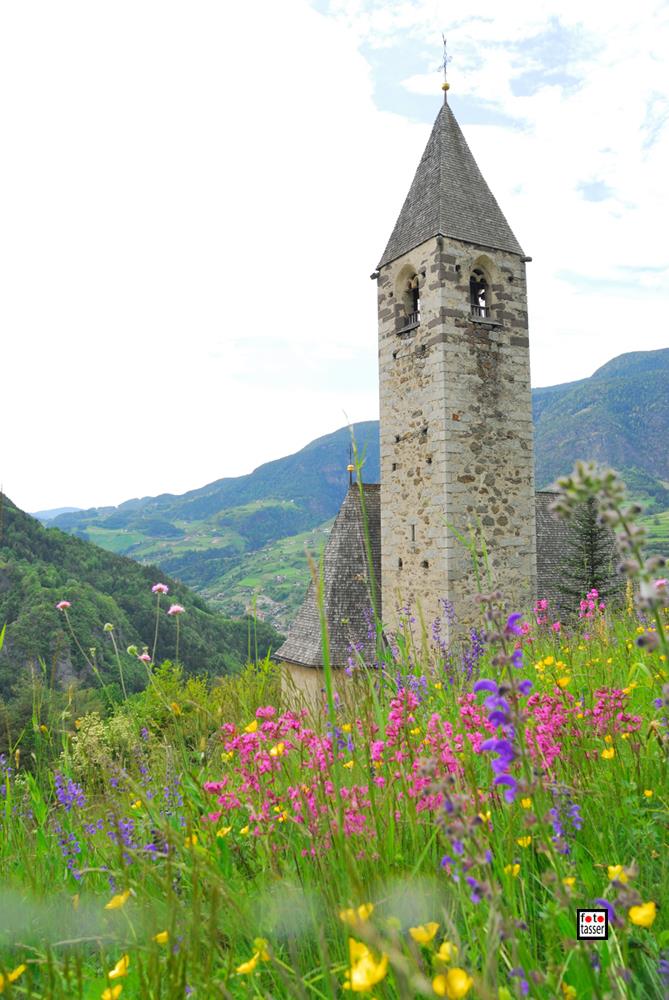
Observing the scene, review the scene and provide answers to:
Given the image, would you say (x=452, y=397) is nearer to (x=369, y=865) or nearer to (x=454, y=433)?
(x=454, y=433)

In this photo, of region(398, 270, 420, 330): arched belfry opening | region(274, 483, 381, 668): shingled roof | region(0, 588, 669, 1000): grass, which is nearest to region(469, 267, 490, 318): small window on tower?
region(398, 270, 420, 330): arched belfry opening

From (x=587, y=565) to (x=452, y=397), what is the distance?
6987mm

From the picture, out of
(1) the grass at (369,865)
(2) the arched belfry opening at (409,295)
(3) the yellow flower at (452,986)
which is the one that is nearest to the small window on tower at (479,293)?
(2) the arched belfry opening at (409,295)

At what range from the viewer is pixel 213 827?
2.37m

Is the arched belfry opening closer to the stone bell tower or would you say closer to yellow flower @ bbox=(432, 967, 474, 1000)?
the stone bell tower

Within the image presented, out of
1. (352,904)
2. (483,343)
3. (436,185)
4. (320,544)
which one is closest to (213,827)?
(352,904)

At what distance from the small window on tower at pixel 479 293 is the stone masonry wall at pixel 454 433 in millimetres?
187

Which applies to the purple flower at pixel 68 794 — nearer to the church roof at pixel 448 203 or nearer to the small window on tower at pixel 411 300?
the small window on tower at pixel 411 300

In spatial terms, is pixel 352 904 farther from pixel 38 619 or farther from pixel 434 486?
pixel 38 619

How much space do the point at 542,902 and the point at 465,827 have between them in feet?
3.86

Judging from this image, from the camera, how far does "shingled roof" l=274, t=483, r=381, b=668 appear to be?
15502 millimetres

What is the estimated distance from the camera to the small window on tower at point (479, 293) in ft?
49.5

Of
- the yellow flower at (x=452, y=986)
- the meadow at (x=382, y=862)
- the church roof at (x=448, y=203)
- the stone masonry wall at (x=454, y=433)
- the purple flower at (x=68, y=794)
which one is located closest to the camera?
the yellow flower at (x=452, y=986)

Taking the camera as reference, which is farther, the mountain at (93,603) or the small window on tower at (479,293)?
the mountain at (93,603)
